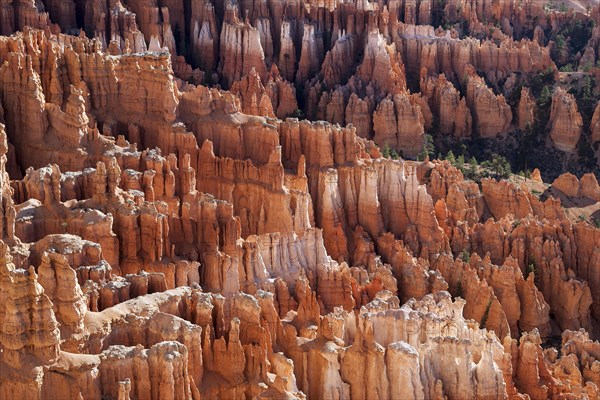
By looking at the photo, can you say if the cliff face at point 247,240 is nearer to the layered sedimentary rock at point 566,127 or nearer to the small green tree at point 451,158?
the layered sedimentary rock at point 566,127

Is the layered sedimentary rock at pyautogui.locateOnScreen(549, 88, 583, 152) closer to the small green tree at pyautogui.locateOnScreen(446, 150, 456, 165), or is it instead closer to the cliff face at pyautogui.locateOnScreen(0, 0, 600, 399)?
the cliff face at pyautogui.locateOnScreen(0, 0, 600, 399)

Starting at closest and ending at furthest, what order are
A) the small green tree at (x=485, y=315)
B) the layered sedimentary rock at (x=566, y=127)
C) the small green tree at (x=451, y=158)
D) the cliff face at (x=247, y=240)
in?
1. the cliff face at (x=247, y=240)
2. the small green tree at (x=485, y=315)
3. the small green tree at (x=451, y=158)
4. the layered sedimentary rock at (x=566, y=127)

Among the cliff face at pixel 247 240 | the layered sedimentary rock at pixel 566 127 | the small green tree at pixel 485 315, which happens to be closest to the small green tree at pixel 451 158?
the cliff face at pixel 247 240

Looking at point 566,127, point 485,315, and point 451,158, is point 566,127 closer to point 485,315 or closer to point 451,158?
point 451,158

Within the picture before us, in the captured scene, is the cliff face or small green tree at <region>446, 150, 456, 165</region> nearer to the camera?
the cliff face

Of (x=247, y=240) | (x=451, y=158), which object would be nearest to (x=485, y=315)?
(x=247, y=240)

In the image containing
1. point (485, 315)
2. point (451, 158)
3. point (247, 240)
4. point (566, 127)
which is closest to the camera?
point (247, 240)

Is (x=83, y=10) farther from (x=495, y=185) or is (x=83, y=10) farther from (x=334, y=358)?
(x=334, y=358)

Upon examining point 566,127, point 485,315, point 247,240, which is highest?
point 247,240

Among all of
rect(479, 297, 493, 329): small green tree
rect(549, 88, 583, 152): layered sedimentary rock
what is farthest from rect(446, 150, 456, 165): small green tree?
rect(479, 297, 493, 329): small green tree
